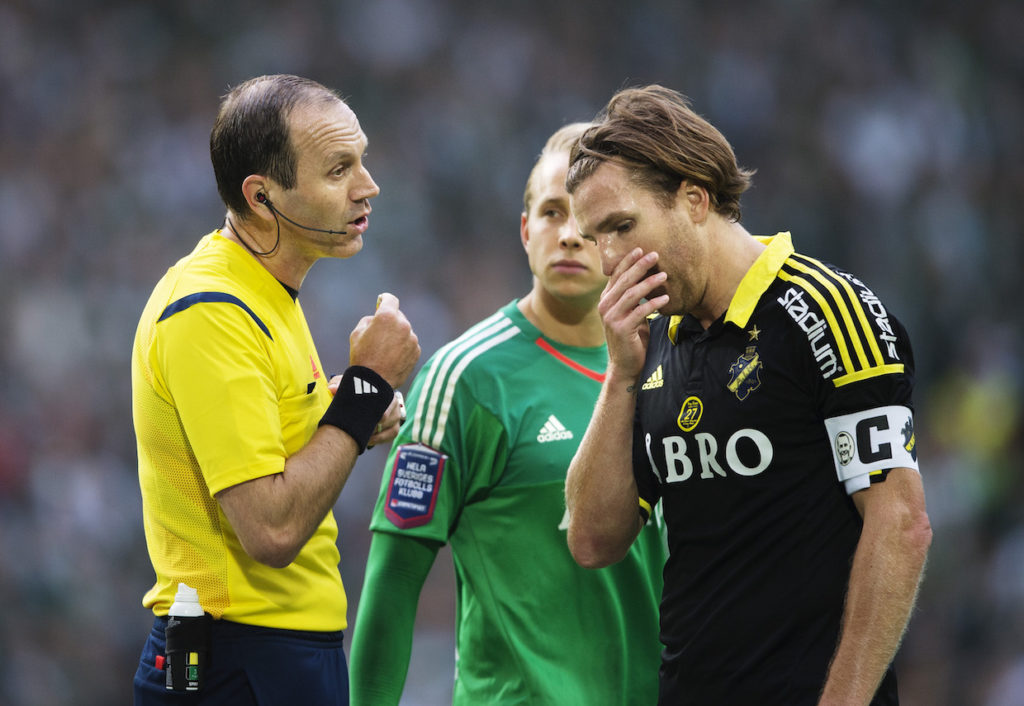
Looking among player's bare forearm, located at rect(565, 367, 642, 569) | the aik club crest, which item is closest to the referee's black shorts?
player's bare forearm, located at rect(565, 367, 642, 569)

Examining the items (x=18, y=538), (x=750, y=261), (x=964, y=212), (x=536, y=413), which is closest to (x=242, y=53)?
(x=18, y=538)

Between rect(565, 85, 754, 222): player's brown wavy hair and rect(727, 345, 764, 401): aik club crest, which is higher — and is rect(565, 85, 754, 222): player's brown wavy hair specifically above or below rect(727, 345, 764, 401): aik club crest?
above

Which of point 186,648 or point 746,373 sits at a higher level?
point 746,373

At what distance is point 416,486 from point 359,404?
72cm

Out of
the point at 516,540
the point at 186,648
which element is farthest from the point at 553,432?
the point at 186,648

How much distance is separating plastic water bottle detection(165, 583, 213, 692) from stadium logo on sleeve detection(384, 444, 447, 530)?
0.87 metres

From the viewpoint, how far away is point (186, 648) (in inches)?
87.7

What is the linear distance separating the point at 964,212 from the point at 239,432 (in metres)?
8.88

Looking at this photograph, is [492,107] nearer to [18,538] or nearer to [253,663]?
[18,538]

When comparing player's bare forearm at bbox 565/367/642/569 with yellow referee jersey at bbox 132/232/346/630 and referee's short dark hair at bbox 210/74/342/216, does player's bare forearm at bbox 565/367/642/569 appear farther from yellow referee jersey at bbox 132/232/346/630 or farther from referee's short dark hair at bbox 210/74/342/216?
referee's short dark hair at bbox 210/74/342/216

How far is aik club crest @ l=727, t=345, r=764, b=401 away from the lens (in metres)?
2.23

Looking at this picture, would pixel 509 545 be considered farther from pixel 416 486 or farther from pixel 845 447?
pixel 845 447

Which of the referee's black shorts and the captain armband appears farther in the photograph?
the referee's black shorts

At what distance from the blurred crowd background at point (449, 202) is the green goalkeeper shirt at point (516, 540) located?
13.5ft
